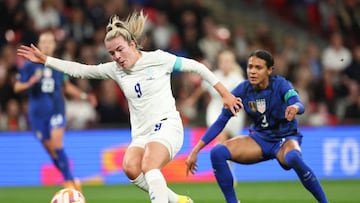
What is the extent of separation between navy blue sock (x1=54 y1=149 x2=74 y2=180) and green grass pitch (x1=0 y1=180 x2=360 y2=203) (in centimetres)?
41

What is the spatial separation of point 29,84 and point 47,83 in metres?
0.52

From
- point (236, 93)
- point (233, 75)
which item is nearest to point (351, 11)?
point (233, 75)

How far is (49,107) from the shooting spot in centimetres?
1320

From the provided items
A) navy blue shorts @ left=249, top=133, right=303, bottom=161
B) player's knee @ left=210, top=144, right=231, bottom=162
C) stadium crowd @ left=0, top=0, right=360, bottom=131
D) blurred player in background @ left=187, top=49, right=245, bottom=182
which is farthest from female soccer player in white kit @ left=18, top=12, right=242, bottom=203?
stadium crowd @ left=0, top=0, right=360, bottom=131

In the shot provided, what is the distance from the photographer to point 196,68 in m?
9.06

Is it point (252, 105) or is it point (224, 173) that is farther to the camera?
point (252, 105)

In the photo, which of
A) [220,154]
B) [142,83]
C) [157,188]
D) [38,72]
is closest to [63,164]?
[38,72]

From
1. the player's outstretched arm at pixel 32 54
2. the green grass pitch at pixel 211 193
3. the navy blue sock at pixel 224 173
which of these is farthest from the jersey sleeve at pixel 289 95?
the player's outstretched arm at pixel 32 54

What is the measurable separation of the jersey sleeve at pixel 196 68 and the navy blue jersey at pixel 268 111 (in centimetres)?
78

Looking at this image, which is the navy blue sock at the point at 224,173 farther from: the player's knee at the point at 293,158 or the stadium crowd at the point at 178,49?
the stadium crowd at the point at 178,49

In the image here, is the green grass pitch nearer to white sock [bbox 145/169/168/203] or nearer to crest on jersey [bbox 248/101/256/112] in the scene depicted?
crest on jersey [bbox 248/101/256/112]

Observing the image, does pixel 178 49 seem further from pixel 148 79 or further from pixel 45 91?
pixel 148 79

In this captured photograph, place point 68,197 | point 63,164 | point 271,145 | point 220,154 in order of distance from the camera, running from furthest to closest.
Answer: point 63,164 < point 271,145 < point 220,154 < point 68,197

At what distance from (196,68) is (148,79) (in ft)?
1.70
